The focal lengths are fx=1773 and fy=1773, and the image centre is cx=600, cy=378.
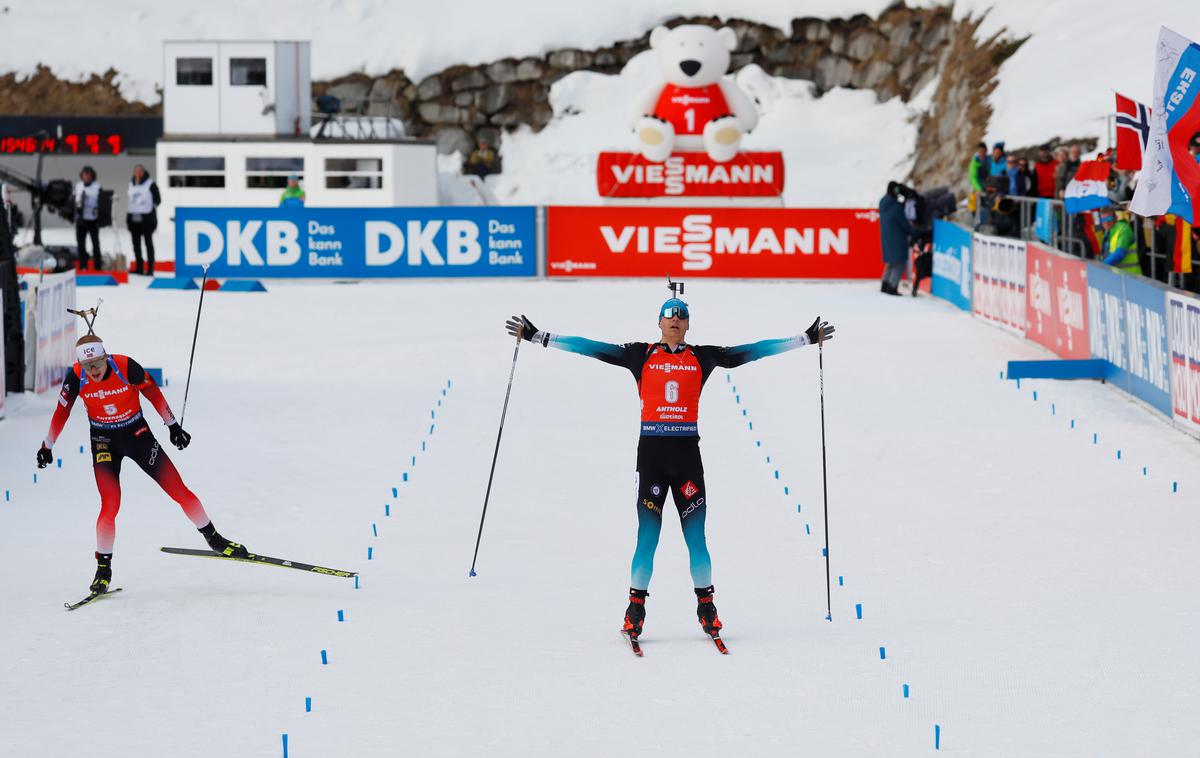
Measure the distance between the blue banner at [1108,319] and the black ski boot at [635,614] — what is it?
10223mm

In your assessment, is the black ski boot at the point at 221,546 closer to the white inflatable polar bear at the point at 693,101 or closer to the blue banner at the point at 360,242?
the blue banner at the point at 360,242

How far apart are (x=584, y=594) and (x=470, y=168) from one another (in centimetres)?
5568

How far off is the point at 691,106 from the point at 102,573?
2973 centimetres

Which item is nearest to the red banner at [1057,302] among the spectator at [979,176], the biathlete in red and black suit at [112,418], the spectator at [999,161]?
the spectator at [999,161]

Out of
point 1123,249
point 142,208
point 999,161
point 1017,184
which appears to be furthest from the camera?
point 142,208

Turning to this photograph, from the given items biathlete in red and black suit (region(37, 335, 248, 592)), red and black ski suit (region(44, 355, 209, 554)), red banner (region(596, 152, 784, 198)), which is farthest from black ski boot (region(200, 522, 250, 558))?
red banner (region(596, 152, 784, 198))

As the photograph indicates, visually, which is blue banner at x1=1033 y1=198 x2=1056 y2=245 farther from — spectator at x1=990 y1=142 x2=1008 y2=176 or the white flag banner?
the white flag banner

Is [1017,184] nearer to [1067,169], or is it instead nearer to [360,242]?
[1067,169]

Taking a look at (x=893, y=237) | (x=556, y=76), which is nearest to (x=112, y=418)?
(x=893, y=237)

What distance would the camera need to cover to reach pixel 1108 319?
718 inches

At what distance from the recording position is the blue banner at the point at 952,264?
26391mm

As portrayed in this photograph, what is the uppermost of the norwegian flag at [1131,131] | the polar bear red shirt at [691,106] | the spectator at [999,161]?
the polar bear red shirt at [691,106]

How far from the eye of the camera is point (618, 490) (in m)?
13.0

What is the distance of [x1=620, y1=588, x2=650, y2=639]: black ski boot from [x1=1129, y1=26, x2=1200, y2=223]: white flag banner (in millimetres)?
7764
